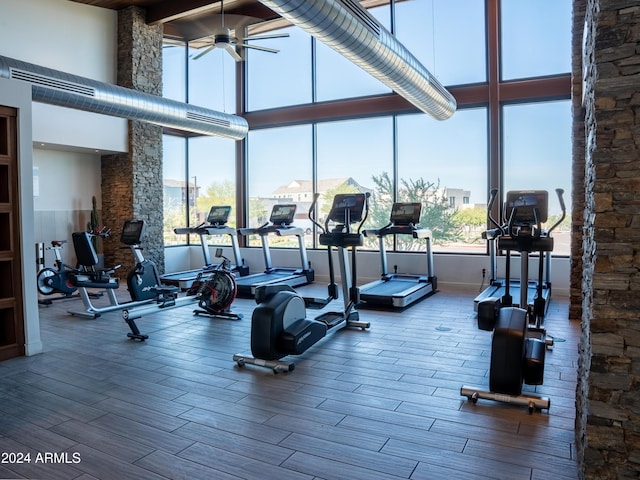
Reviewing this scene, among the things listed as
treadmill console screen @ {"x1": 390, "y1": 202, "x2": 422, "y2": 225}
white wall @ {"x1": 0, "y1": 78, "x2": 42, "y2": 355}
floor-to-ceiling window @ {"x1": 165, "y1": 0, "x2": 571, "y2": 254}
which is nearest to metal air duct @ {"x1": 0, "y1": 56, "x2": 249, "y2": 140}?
floor-to-ceiling window @ {"x1": 165, "y1": 0, "x2": 571, "y2": 254}

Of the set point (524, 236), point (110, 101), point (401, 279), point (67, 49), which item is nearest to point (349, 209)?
point (524, 236)

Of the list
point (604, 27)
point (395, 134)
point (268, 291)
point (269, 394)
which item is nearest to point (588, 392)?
point (604, 27)

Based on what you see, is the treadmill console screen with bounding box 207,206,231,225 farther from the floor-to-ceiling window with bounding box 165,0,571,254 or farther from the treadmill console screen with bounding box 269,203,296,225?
the floor-to-ceiling window with bounding box 165,0,571,254

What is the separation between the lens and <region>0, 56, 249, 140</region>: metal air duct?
5910 millimetres

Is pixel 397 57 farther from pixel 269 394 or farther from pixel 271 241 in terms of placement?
pixel 271 241

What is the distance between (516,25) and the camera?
7703 millimetres

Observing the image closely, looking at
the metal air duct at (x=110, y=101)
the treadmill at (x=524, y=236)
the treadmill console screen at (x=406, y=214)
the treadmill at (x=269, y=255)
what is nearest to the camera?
the treadmill at (x=524, y=236)

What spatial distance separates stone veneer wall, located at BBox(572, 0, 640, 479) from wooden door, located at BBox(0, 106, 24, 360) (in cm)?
459

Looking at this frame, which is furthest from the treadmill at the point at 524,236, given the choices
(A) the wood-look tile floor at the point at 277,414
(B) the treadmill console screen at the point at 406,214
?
(B) the treadmill console screen at the point at 406,214

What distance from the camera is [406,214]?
742 centimetres

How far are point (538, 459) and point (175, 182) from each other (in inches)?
383

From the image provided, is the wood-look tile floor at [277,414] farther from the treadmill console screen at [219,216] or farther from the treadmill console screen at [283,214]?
the treadmill console screen at [219,216]

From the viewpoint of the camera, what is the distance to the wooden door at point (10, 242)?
4.31 meters

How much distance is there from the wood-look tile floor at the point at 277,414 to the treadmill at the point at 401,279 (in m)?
1.58
